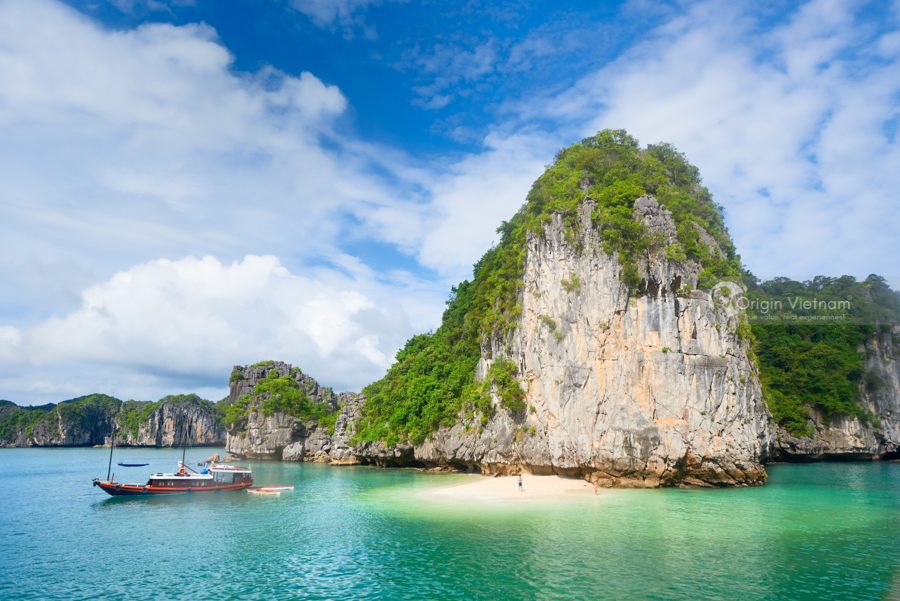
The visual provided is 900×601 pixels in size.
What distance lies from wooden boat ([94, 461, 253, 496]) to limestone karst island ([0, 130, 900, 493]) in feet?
61.9

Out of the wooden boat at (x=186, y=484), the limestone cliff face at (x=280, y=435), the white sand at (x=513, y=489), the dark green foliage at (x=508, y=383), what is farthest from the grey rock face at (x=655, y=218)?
the limestone cliff face at (x=280, y=435)

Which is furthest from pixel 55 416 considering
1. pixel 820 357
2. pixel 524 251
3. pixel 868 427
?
pixel 868 427

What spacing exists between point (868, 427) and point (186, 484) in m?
71.3

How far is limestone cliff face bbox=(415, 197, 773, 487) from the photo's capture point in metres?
32.6

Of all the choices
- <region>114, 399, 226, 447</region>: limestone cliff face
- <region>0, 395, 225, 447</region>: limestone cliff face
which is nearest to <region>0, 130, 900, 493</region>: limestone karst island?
<region>114, 399, 226, 447</region>: limestone cliff face

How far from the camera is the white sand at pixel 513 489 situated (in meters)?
31.2

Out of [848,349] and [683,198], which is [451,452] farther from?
[848,349]

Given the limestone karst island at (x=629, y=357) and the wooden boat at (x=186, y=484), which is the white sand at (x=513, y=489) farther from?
the wooden boat at (x=186, y=484)

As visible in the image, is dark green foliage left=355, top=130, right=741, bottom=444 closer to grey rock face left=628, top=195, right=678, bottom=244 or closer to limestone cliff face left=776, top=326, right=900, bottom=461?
grey rock face left=628, top=195, right=678, bottom=244

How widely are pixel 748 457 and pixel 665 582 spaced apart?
2381 cm

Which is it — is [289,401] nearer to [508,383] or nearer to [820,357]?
[508,383]

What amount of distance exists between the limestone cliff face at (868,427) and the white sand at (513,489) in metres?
35.7

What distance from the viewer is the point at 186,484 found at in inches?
1324

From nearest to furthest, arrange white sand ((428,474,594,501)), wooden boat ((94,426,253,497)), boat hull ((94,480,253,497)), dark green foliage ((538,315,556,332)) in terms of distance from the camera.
→ 1. white sand ((428,474,594,501))
2. boat hull ((94,480,253,497))
3. wooden boat ((94,426,253,497))
4. dark green foliage ((538,315,556,332))
